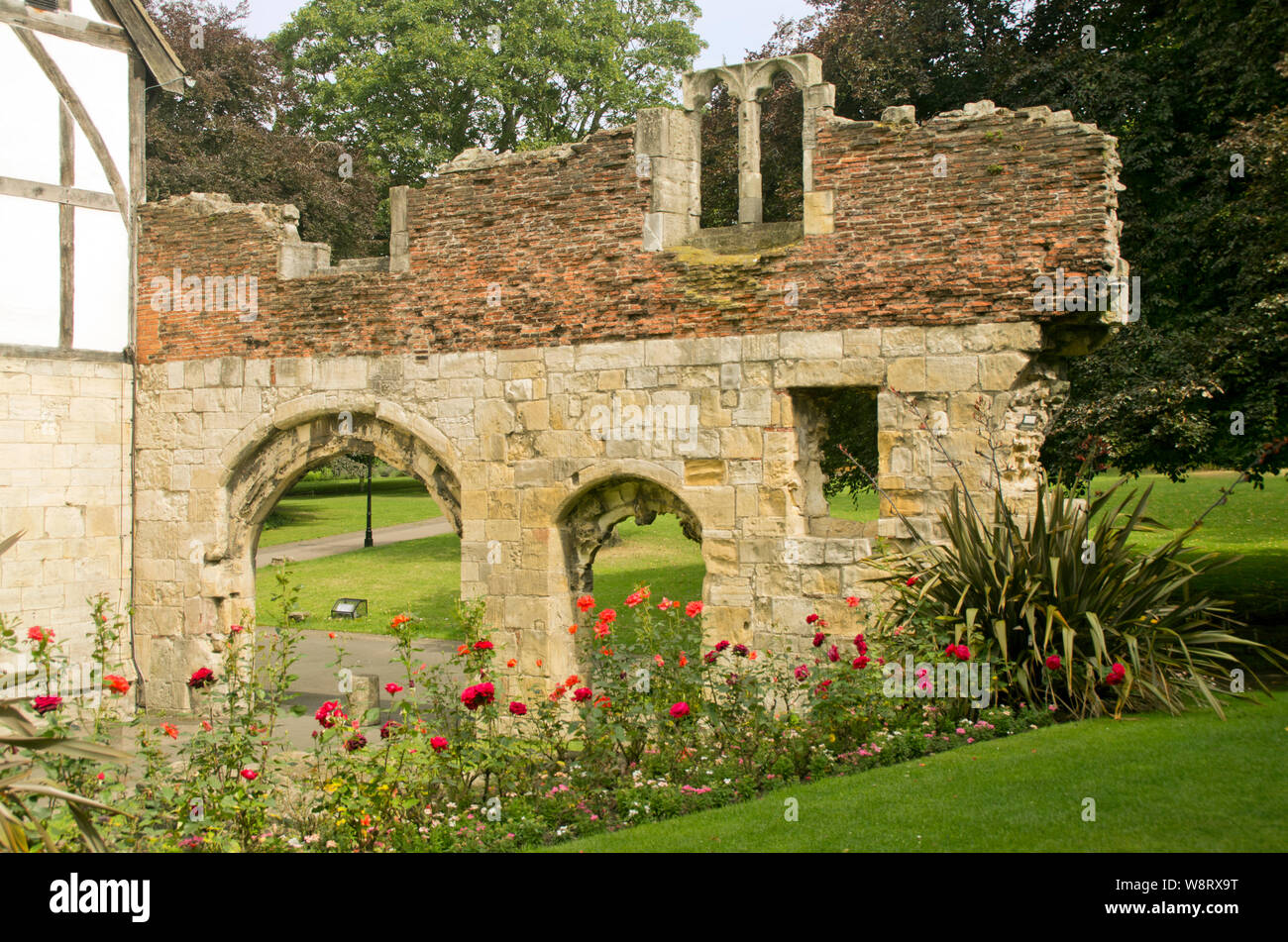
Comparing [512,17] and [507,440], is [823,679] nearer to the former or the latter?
[507,440]

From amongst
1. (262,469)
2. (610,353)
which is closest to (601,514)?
(610,353)

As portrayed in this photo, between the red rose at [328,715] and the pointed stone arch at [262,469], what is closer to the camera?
the red rose at [328,715]

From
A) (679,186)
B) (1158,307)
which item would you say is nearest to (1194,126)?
(1158,307)

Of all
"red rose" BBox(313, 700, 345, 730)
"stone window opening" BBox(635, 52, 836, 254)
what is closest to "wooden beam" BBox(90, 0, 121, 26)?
"stone window opening" BBox(635, 52, 836, 254)

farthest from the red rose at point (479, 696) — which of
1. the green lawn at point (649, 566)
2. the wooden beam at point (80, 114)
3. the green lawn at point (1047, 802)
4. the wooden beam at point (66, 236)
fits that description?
the green lawn at point (649, 566)

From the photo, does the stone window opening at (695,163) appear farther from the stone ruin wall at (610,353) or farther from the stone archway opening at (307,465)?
the stone archway opening at (307,465)

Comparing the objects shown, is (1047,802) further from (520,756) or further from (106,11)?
(106,11)

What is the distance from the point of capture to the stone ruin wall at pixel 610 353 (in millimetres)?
9055

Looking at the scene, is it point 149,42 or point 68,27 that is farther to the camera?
point 149,42

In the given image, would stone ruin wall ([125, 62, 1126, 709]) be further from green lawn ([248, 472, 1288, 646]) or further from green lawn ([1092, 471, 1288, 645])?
green lawn ([248, 472, 1288, 646])

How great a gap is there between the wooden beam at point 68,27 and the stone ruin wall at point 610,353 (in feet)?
6.22

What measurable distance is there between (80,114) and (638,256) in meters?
6.59

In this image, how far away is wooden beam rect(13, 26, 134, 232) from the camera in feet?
38.4

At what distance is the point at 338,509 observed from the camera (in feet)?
115
